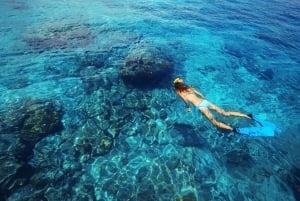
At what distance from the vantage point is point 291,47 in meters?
16.8

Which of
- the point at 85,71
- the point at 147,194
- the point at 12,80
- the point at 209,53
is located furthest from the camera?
the point at 209,53

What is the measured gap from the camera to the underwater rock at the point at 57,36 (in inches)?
521

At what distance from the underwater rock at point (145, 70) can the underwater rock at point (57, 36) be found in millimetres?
3799

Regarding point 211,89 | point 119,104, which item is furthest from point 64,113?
point 211,89

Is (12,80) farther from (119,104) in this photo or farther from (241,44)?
(241,44)

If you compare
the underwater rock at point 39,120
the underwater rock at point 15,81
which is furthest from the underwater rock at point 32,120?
the underwater rock at point 15,81

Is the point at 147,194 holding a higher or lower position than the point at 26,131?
lower

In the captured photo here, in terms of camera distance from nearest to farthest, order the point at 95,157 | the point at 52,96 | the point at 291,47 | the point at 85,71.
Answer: the point at 95,157 < the point at 52,96 < the point at 85,71 < the point at 291,47

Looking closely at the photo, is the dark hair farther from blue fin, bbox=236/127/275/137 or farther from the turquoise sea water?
blue fin, bbox=236/127/275/137

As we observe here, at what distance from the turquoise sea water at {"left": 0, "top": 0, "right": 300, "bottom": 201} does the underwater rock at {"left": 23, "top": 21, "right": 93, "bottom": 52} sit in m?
0.06

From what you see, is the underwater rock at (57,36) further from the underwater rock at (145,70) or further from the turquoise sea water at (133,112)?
the underwater rock at (145,70)

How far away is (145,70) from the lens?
1077 centimetres

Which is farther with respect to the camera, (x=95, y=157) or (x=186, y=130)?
(x=186, y=130)

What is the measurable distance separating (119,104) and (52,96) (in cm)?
268
